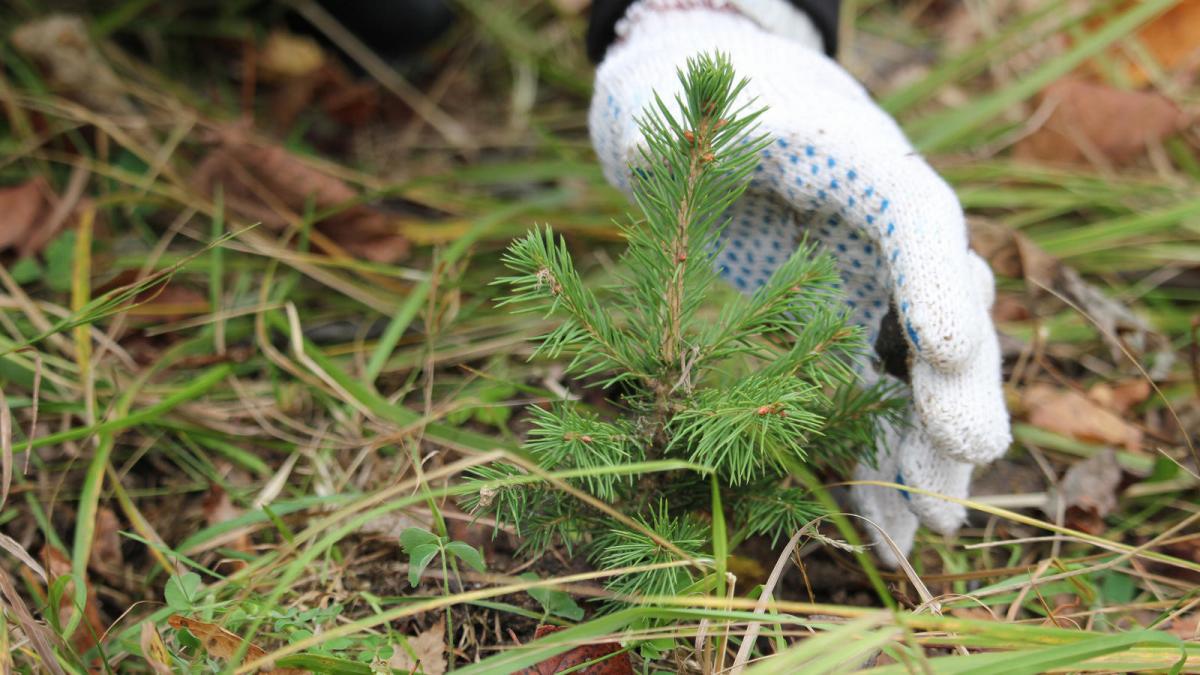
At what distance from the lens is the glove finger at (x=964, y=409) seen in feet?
3.12

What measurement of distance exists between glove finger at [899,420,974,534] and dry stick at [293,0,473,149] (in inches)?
49.9

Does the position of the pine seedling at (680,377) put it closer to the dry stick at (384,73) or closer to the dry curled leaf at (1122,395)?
the dry curled leaf at (1122,395)

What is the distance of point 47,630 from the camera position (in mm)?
918

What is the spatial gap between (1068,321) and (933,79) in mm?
594

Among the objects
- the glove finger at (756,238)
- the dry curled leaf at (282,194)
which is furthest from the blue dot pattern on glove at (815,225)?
the dry curled leaf at (282,194)

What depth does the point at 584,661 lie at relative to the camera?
0.92 m

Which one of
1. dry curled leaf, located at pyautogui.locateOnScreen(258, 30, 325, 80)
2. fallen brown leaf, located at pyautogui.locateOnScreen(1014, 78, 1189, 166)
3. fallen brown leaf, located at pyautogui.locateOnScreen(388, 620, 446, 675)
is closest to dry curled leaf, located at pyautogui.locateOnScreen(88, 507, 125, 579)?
fallen brown leaf, located at pyautogui.locateOnScreen(388, 620, 446, 675)

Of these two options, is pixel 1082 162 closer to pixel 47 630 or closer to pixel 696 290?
pixel 696 290

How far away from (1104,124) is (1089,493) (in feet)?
2.90

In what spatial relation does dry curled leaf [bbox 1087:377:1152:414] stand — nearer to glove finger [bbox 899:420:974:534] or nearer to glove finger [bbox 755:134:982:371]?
glove finger [bbox 899:420:974:534]

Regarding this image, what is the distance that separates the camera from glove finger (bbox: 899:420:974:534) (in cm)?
103

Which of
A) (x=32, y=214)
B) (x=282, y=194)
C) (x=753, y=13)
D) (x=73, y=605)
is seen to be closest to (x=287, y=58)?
(x=282, y=194)

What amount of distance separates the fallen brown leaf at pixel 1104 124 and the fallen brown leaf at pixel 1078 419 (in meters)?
0.63

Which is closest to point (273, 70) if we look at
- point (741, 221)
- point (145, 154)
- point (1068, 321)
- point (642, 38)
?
point (145, 154)
